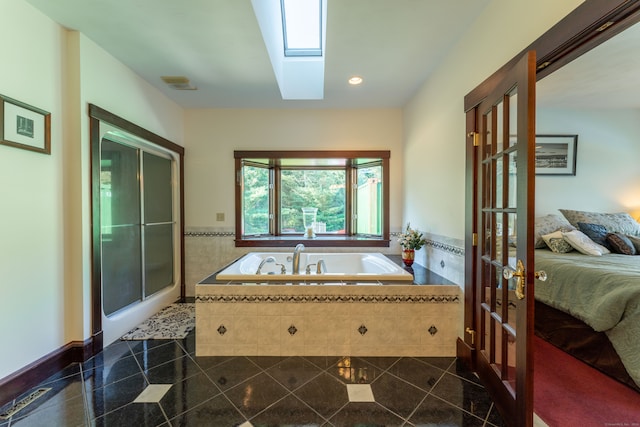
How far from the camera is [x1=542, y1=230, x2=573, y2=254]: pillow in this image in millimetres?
2689

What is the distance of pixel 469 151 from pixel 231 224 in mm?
2739

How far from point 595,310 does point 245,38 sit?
10.0 feet

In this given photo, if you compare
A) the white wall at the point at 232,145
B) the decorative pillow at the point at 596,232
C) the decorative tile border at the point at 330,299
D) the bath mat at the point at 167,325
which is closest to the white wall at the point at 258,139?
the white wall at the point at 232,145

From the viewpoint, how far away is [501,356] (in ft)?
4.90

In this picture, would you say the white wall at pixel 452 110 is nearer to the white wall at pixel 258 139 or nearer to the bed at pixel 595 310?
the white wall at pixel 258 139

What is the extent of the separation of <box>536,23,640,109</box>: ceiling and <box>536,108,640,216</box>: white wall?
0.16 m

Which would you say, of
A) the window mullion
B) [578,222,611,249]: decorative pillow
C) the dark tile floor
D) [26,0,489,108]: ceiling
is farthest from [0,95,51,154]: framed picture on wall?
[578,222,611,249]: decorative pillow

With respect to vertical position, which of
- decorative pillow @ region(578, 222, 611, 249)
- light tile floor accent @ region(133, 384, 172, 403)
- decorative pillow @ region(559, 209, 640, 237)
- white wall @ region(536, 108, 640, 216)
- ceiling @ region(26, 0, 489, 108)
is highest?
ceiling @ region(26, 0, 489, 108)

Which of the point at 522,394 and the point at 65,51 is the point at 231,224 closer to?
the point at 65,51

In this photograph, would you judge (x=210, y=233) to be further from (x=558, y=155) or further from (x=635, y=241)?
(x=635, y=241)

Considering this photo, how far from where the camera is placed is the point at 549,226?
303 cm

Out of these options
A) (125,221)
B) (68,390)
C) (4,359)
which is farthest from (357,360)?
(125,221)

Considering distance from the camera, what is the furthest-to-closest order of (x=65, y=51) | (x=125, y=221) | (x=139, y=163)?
(x=139, y=163), (x=125, y=221), (x=65, y=51)

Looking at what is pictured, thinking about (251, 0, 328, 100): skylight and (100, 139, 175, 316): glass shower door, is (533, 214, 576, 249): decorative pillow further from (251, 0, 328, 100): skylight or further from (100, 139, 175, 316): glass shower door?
(100, 139, 175, 316): glass shower door
